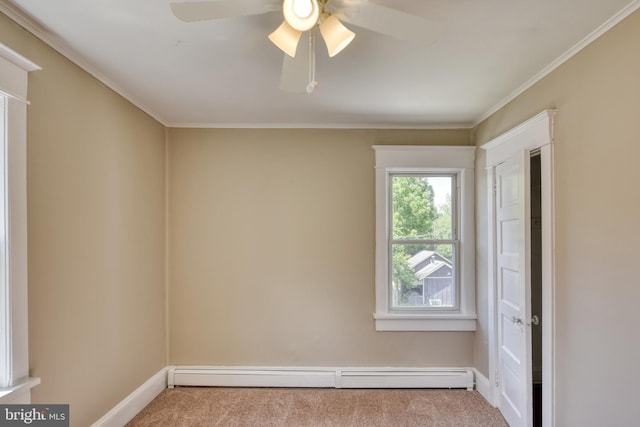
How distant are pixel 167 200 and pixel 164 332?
123 cm

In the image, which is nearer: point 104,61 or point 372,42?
point 372,42

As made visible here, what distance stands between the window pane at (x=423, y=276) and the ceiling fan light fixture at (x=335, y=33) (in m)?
2.34

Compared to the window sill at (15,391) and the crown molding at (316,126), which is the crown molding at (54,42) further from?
the window sill at (15,391)

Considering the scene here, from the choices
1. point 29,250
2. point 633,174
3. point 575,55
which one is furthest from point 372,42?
point 29,250

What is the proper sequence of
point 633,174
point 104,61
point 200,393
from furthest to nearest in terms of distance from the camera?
point 200,393 → point 104,61 → point 633,174

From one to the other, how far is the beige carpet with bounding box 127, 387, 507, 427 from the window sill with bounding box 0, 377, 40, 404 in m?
1.19

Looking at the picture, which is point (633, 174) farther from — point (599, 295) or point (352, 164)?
point (352, 164)

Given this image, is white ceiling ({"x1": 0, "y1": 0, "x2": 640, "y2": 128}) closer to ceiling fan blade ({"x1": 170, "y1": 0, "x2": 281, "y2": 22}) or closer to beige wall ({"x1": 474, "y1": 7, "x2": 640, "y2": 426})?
beige wall ({"x1": 474, "y1": 7, "x2": 640, "y2": 426})

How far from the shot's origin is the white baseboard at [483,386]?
2982 millimetres

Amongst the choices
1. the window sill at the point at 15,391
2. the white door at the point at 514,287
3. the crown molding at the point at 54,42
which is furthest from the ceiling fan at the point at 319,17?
the window sill at the point at 15,391

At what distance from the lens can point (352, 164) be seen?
3.40 metres

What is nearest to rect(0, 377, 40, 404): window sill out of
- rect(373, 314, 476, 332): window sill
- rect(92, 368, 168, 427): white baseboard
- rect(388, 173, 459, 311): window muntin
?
rect(92, 368, 168, 427): white baseboard

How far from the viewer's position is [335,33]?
1.40m

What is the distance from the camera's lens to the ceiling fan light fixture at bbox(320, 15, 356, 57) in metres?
1.38
